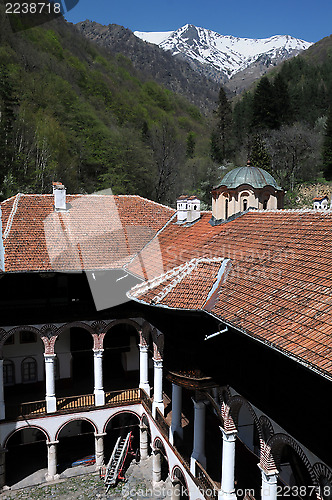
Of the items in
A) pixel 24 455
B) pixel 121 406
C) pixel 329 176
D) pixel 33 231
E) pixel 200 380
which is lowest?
pixel 24 455

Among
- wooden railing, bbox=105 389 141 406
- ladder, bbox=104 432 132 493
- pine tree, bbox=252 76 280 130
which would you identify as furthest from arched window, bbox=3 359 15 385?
pine tree, bbox=252 76 280 130

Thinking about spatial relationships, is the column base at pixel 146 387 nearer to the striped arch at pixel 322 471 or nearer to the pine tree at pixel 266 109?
the striped arch at pixel 322 471

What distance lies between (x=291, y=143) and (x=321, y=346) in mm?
39560

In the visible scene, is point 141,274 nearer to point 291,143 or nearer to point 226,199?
point 226,199

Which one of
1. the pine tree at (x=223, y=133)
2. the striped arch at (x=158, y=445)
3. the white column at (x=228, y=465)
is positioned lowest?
the striped arch at (x=158, y=445)

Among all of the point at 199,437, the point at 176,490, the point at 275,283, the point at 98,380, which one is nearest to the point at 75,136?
the point at 98,380

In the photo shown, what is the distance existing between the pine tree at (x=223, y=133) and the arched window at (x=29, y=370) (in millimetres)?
40138

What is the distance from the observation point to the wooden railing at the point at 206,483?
962 cm

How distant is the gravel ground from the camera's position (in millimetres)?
14320

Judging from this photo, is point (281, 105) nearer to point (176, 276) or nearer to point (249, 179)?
point (249, 179)

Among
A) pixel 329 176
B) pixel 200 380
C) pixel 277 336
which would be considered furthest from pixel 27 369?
pixel 329 176

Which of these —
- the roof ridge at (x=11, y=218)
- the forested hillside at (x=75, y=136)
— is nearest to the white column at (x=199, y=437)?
the roof ridge at (x=11, y=218)

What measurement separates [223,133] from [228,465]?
48.0 metres

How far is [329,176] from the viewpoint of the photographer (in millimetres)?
39469
